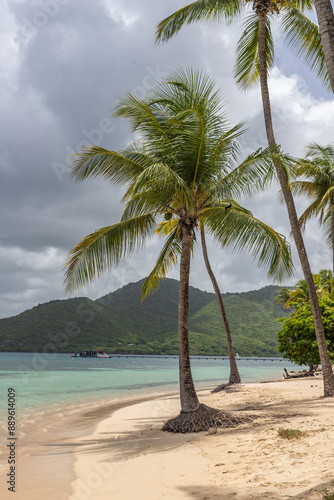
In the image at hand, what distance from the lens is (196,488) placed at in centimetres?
461

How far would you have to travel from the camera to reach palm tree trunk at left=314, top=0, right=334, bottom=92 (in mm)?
5023

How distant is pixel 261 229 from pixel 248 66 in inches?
291

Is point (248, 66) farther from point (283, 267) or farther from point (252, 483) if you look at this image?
point (252, 483)

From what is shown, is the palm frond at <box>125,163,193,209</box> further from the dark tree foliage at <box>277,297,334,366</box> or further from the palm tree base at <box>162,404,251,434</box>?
the dark tree foliage at <box>277,297,334,366</box>

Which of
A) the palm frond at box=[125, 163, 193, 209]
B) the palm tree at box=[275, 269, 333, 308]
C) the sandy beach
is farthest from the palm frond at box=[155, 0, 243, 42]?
the palm tree at box=[275, 269, 333, 308]

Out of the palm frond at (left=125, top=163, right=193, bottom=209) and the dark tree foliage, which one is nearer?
the palm frond at (left=125, top=163, right=193, bottom=209)

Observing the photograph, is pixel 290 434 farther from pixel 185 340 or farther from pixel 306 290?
pixel 306 290

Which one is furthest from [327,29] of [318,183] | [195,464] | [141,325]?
[141,325]

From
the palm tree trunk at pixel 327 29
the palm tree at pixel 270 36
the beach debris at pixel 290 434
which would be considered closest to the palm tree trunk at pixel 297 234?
the palm tree at pixel 270 36

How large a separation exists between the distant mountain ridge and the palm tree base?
3303 inches

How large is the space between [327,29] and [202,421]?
7139 mm

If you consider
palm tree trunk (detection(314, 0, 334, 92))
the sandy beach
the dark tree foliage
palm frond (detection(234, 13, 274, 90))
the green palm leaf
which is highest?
palm frond (detection(234, 13, 274, 90))

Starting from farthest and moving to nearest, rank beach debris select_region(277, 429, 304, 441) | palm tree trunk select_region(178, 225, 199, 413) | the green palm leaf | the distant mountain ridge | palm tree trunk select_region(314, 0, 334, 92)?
1. the distant mountain ridge
2. the green palm leaf
3. palm tree trunk select_region(178, 225, 199, 413)
4. beach debris select_region(277, 429, 304, 441)
5. palm tree trunk select_region(314, 0, 334, 92)

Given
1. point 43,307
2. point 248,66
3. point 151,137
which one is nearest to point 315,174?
point 248,66
